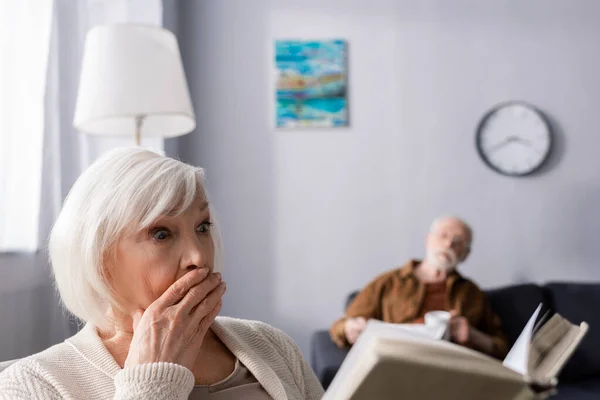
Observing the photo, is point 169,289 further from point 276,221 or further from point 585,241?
point 585,241

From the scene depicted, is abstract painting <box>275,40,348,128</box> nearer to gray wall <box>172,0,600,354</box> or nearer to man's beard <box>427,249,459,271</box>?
gray wall <box>172,0,600,354</box>

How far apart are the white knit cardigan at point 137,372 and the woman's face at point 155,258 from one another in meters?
0.11

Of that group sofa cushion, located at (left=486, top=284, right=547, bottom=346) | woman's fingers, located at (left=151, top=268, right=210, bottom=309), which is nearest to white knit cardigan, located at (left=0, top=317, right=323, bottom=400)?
woman's fingers, located at (left=151, top=268, right=210, bottom=309)

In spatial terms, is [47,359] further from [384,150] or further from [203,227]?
[384,150]

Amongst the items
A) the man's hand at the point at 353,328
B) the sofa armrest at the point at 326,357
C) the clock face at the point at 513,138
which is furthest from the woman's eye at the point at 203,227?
the clock face at the point at 513,138

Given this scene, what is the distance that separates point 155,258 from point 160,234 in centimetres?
4

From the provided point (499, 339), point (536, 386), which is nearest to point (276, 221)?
point (499, 339)

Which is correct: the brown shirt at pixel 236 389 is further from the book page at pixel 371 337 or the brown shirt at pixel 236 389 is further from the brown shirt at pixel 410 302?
the brown shirt at pixel 410 302

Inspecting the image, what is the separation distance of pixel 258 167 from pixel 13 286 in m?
1.56

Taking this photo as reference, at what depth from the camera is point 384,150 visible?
3260mm

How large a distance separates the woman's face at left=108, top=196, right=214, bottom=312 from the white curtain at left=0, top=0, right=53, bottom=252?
100 cm

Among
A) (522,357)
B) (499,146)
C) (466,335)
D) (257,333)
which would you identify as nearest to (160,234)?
(257,333)

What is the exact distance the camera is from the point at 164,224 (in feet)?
3.21

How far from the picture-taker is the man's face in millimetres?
2654
